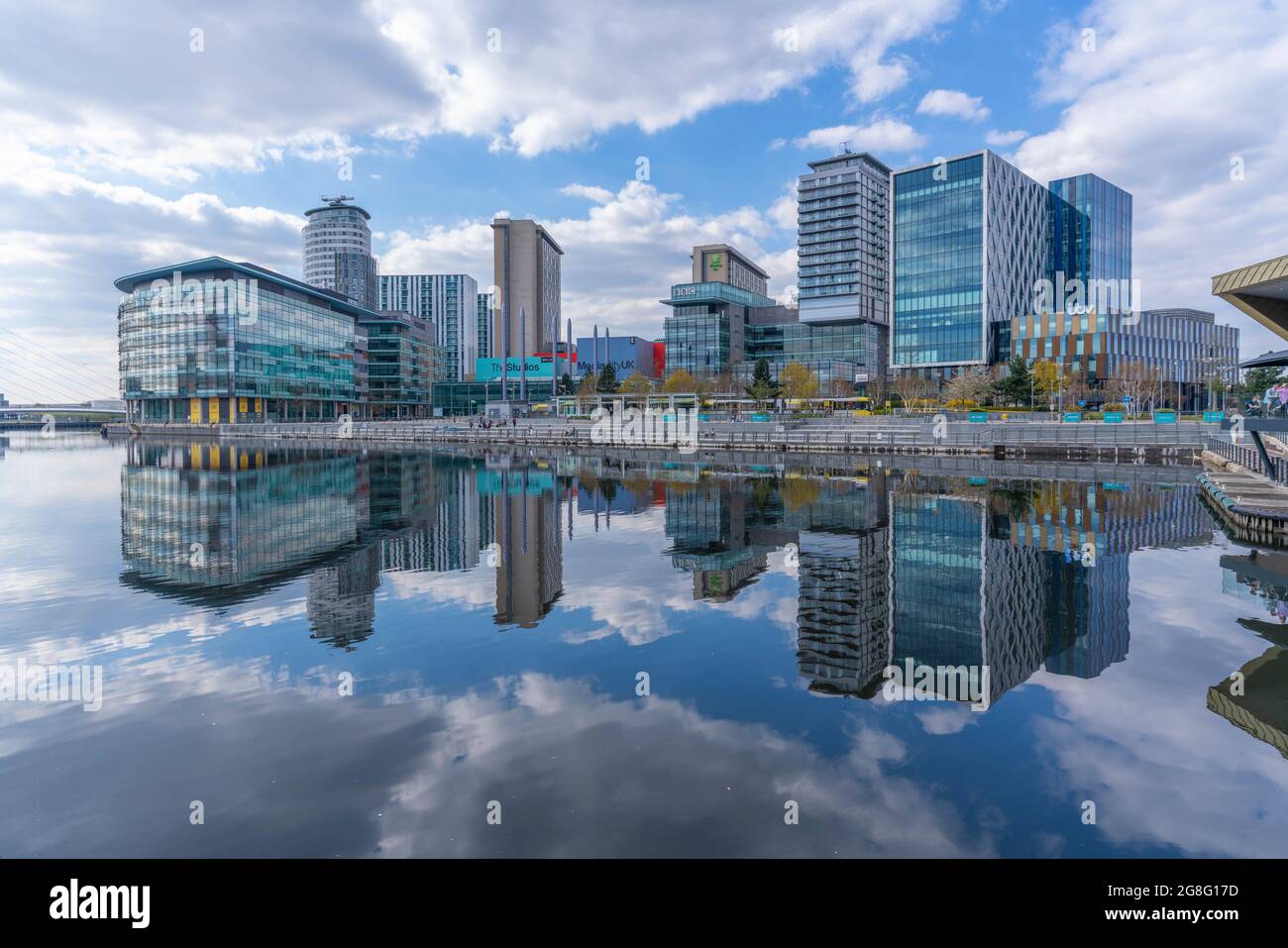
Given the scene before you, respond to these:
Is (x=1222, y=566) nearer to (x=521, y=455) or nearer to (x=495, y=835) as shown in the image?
(x=495, y=835)

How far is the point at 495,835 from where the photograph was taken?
6852mm

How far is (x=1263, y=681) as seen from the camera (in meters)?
10.7

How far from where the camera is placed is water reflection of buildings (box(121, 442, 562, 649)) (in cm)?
1652

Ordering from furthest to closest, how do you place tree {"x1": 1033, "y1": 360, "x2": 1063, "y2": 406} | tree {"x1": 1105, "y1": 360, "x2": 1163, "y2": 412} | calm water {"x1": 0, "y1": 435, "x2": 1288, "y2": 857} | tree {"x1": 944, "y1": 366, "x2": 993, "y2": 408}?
tree {"x1": 1033, "y1": 360, "x2": 1063, "y2": 406}
tree {"x1": 1105, "y1": 360, "x2": 1163, "y2": 412}
tree {"x1": 944, "y1": 366, "x2": 993, "y2": 408}
calm water {"x1": 0, "y1": 435, "x2": 1288, "y2": 857}

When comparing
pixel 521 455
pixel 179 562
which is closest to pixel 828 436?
pixel 521 455

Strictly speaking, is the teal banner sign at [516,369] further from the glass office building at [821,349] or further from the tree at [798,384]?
the tree at [798,384]

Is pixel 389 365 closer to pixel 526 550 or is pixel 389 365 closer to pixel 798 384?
pixel 798 384

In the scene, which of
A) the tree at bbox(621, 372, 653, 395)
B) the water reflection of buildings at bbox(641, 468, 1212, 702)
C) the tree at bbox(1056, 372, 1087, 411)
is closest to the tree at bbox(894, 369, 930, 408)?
the tree at bbox(1056, 372, 1087, 411)

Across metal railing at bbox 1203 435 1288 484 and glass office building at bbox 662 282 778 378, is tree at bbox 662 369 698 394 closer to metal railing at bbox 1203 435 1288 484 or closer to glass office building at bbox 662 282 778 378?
glass office building at bbox 662 282 778 378

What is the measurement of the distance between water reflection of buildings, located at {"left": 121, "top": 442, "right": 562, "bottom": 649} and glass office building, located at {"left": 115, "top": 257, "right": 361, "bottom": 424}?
263ft

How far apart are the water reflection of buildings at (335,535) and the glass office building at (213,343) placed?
80.0 metres

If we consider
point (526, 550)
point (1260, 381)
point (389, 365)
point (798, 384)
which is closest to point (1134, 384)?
point (1260, 381)

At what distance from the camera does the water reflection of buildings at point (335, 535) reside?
650 inches

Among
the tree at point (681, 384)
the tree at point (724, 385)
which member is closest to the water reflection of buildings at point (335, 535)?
the tree at point (681, 384)
